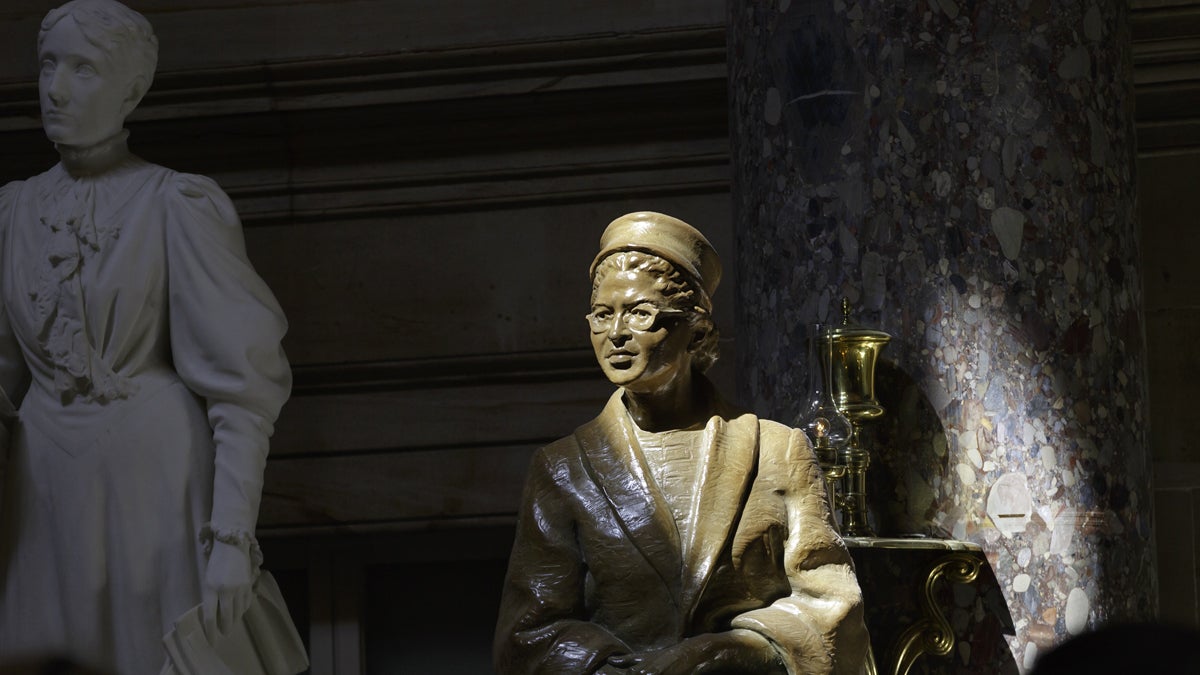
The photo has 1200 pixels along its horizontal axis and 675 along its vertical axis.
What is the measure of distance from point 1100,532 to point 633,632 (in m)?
1.59

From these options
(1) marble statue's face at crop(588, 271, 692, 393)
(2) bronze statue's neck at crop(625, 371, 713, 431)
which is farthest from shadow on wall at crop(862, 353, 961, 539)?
(1) marble statue's face at crop(588, 271, 692, 393)

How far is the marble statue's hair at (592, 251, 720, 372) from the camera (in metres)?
3.80

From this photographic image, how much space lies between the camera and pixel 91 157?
4.99 meters

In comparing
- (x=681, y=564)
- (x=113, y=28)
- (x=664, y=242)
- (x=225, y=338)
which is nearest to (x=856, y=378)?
(x=664, y=242)

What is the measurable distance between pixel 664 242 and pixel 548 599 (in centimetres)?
68

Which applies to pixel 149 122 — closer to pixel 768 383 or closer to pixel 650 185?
pixel 650 185

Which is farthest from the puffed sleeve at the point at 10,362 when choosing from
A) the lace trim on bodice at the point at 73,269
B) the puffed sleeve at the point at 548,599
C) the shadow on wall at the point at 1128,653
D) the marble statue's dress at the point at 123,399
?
the shadow on wall at the point at 1128,653

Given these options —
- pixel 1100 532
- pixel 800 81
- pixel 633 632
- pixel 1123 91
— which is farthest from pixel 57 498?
pixel 1123 91

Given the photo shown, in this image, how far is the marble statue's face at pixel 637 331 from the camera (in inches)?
149

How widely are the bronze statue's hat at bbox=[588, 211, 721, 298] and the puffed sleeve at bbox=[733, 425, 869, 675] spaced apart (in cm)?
33

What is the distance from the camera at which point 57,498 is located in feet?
15.6

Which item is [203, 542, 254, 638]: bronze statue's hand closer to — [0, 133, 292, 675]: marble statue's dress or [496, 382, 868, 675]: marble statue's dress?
[0, 133, 292, 675]: marble statue's dress

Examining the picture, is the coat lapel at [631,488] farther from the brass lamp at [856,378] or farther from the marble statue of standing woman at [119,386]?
the marble statue of standing woman at [119,386]

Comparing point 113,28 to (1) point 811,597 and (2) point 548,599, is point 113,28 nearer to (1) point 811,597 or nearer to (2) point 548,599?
(2) point 548,599
